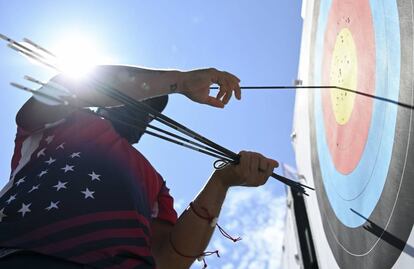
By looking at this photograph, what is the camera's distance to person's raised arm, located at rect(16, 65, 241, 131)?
0.72 metres

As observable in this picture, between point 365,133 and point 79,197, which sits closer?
point 79,197

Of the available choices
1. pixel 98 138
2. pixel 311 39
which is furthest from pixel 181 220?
pixel 311 39

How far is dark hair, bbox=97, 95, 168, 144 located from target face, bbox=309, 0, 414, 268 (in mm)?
395

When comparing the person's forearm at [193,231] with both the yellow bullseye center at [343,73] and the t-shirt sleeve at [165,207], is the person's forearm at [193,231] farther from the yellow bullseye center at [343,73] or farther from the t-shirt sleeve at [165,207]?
the yellow bullseye center at [343,73]

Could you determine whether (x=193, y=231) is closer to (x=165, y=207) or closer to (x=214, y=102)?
(x=165, y=207)

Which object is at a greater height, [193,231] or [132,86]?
[132,86]

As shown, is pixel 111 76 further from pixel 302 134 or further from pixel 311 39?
pixel 302 134

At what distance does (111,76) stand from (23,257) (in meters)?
0.30

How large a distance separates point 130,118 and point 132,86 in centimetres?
6

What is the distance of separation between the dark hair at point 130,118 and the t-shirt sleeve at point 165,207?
0.38ft

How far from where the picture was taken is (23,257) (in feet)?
2.02

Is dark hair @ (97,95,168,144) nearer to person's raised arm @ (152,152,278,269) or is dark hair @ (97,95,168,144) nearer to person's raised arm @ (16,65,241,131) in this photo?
person's raised arm @ (16,65,241,131)

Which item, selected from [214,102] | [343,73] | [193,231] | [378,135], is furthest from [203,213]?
[343,73]

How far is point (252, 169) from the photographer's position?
82 cm
